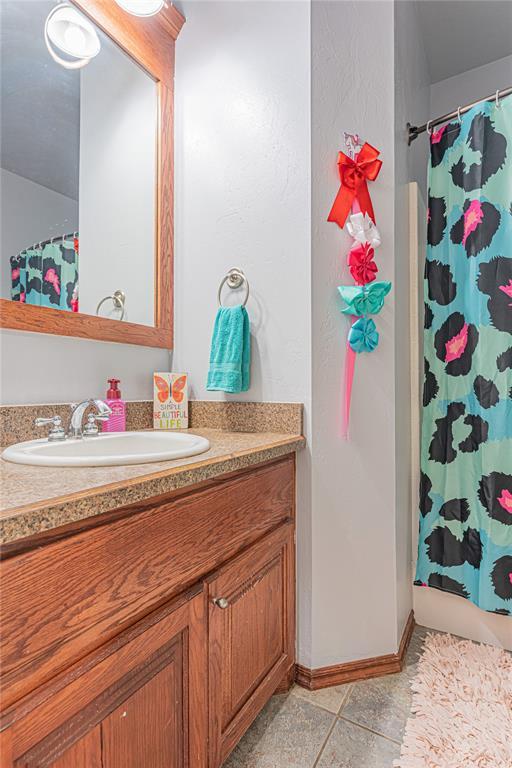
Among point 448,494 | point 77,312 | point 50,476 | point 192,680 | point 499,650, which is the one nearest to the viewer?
point 50,476

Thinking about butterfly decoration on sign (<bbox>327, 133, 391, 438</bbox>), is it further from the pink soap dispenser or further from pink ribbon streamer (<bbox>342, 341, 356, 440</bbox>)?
the pink soap dispenser

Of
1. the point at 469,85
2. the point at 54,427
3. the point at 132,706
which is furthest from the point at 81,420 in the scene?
the point at 469,85

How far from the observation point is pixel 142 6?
144cm

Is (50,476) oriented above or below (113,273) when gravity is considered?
below

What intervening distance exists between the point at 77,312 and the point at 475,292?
4.59 ft

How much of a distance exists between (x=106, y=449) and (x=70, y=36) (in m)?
1.24

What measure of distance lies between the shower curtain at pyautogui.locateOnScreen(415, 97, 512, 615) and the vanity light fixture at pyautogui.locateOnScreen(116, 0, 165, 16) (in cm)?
114

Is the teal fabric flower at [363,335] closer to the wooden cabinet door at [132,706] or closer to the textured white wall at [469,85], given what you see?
the wooden cabinet door at [132,706]

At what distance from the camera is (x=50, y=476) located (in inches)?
28.5

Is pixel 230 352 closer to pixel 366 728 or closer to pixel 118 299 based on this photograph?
pixel 118 299

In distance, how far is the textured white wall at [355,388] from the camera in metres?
1.34

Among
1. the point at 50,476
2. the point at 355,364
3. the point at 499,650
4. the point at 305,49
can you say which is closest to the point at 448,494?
the point at 499,650

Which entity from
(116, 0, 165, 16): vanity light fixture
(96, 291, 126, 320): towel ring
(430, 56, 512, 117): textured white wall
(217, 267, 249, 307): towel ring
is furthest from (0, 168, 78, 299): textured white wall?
(430, 56, 512, 117): textured white wall

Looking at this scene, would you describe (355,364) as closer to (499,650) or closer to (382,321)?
(382,321)
